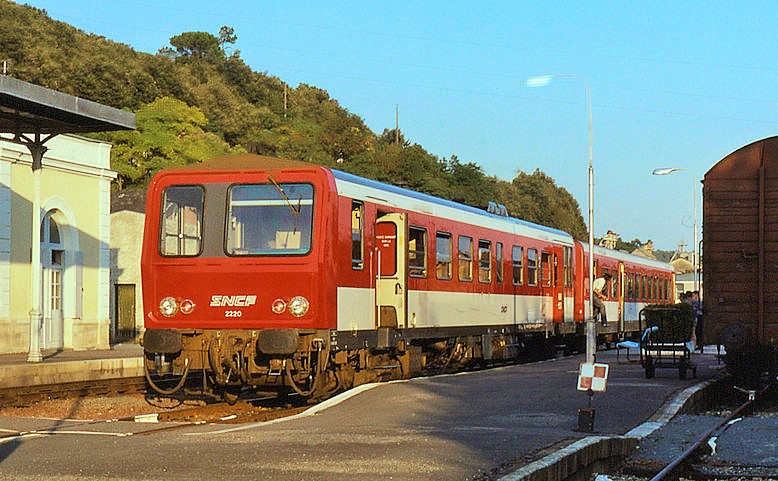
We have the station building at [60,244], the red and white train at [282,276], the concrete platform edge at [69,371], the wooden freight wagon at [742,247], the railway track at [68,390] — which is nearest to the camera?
the red and white train at [282,276]

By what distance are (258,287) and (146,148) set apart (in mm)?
48068

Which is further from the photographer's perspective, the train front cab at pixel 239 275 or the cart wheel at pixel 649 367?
the cart wheel at pixel 649 367

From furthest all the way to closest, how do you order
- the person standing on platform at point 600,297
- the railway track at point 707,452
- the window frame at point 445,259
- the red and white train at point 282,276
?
1. the person standing on platform at point 600,297
2. the window frame at point 445,259
3. the red and white train at point 282,276
4. the railway track at point 707,452

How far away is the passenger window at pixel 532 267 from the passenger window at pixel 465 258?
430 cm

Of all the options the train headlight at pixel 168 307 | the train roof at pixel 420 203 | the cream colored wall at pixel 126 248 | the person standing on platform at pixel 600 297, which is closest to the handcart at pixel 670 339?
the train roof at pixel 420 203

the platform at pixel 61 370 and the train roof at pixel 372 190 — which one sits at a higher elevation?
the train roof at pixel 372 190

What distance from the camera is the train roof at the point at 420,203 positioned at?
1702 centimetres

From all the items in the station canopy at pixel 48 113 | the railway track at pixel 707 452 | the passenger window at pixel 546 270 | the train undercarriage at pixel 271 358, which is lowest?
the railway track at pixel 707 452

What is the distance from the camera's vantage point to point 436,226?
1991 cm

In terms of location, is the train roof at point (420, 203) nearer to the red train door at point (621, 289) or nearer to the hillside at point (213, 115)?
the red train door at point (621, 289)

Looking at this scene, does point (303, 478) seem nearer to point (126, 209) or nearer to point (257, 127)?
point (126, 209)

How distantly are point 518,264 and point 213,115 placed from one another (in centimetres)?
7247

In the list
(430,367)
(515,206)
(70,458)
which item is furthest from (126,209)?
(515,206)

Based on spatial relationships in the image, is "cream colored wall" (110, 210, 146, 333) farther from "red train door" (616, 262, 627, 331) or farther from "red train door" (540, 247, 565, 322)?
"red train door" (540, 247, 565, 322)
